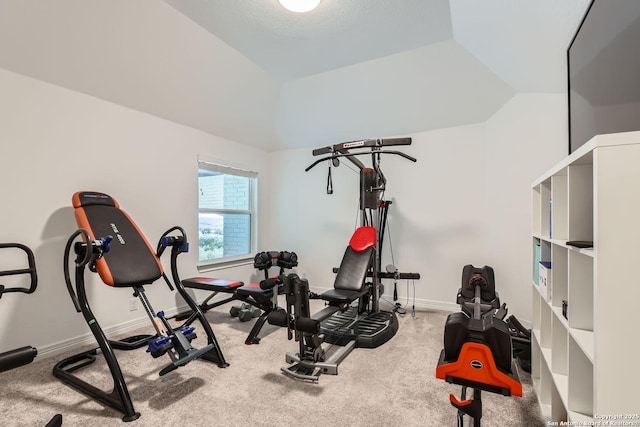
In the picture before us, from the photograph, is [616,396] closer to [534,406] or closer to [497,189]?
[534,406]

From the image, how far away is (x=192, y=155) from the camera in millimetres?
3738

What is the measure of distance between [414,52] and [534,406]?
305 centimetres

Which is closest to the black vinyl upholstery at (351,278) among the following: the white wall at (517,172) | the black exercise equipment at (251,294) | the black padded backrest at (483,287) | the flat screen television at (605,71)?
the black exercise equipment at (251,294)

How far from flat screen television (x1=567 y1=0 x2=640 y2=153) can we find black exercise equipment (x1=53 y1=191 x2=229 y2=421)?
2.74 m

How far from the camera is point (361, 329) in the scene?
296cm

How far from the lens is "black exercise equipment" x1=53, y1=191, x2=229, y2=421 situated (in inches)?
73.7

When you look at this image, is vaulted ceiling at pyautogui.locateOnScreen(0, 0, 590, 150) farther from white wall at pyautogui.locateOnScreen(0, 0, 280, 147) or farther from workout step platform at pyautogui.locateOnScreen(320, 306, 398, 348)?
workout step platform at pyautogui.locateOnScreen(320, 306, 398, 348)

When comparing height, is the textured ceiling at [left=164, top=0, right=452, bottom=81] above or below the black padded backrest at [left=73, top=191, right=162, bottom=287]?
above

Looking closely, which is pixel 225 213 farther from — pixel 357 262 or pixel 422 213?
pixel 422 213

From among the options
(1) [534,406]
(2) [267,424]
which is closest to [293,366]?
(2) [267,424]

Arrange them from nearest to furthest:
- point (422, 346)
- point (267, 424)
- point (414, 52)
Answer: point (267, 424) < point (422, 346) < point (414, 52)

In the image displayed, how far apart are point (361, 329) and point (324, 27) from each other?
2755 millimetres

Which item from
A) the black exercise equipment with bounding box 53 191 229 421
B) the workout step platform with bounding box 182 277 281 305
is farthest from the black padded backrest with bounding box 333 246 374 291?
the black exercise equipment with bounding box 53 191 229 421

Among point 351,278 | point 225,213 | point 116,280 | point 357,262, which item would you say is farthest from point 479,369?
point 225,213
